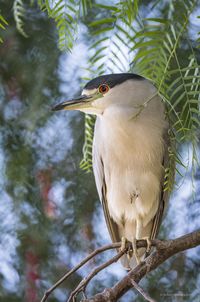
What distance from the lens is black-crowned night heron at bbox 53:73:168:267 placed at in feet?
6.07

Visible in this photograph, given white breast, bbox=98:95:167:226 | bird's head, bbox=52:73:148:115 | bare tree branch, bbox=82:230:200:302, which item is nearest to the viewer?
bare tree branch, bbox=82:230:200:302

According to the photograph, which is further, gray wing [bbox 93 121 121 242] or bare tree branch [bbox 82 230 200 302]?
gray wing [bbox 93 121 121 242]

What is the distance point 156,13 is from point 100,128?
1.47 feet

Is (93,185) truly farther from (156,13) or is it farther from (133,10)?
(133,10)

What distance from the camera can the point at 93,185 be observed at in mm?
2203

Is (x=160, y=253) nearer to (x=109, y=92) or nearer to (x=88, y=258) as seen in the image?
(x=88, y=258)

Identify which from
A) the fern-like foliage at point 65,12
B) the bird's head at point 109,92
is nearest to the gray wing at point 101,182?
the bird's head at point 109,92

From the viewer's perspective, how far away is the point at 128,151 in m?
1.97

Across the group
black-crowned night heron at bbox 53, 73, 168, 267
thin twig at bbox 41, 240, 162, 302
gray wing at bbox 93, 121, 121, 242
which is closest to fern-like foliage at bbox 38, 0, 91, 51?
thin twig at bbox 41, 240, 162, 302

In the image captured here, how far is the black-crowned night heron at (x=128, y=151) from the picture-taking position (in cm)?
185

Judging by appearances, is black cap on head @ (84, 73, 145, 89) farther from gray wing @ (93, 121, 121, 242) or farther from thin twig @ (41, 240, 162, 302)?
thin twig @ (41, 240, 162, 302)

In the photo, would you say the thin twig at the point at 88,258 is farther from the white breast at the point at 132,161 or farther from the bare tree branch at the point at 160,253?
the white breast at the point at 132,161

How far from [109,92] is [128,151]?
23 cm

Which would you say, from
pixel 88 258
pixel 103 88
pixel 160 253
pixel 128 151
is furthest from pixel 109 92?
pixel 88 258
